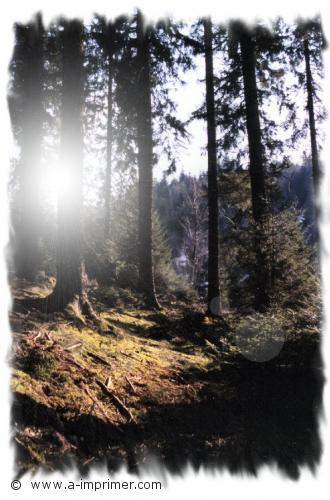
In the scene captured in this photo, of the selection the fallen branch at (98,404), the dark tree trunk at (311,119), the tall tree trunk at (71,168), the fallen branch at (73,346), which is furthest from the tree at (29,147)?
the dark tree trunk at (311,119)

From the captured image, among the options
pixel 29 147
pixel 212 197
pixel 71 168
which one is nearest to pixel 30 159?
pixel 29 147

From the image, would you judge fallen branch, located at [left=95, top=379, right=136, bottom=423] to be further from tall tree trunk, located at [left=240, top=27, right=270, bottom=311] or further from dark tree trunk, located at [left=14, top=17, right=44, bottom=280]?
dark tree trunk, located at [left=14, top=17, right=44, bottom=280]

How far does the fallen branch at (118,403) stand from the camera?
4.29 metres

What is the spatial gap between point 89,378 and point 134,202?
1719 centimetres

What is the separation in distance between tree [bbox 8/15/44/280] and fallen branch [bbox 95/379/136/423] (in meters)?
8.95

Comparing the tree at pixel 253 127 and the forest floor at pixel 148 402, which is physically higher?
the tree at pixel 253 127

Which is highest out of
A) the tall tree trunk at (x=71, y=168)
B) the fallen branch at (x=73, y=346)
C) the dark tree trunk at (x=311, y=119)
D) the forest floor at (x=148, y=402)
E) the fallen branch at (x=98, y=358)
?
the dark tree trunk at (x=311, y=119)

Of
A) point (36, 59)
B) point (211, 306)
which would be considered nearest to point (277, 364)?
point (211, 306)

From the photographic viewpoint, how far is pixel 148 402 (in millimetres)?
4820

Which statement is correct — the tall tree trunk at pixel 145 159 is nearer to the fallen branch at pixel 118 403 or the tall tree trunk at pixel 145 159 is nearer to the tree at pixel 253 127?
the tree at pixel 253 127

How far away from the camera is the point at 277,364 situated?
19.7 feet

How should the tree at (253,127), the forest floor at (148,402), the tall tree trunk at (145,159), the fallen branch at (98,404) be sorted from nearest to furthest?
the forest floor at (148,402), the fallen branch at (98,404), the tree at (253,127), the tall tree trunk at (145,159)

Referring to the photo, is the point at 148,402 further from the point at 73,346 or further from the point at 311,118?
the point at 311,118

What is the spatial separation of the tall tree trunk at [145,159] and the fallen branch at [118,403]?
295 inches
